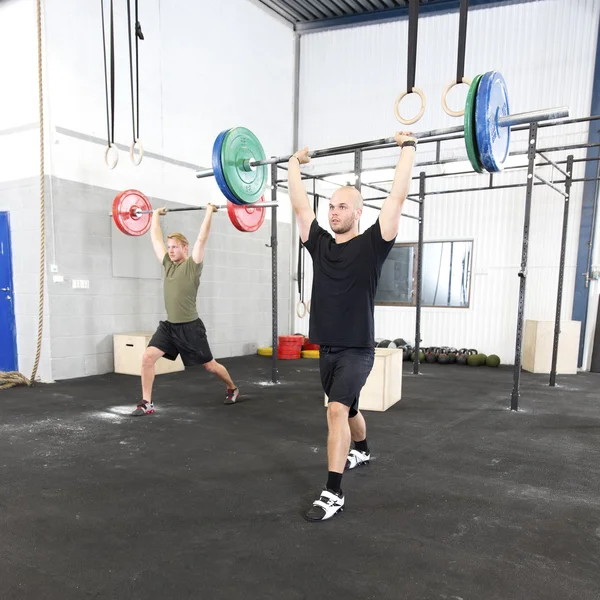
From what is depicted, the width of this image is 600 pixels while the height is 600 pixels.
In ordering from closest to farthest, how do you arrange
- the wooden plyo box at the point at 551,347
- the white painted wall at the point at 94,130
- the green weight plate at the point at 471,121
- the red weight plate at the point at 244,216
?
the green weight plate at the point at 471,121
the red weight plate at the point at 244,216
the white painted wall at the point at 94,130
the wooden plyo box at the point at 551,347

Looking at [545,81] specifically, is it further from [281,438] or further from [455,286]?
[281,438]

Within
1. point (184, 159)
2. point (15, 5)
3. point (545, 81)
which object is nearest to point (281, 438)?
point (184, 159)

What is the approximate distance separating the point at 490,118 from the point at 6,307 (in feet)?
14.3

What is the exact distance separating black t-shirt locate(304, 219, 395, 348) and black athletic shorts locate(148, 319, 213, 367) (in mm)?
1525

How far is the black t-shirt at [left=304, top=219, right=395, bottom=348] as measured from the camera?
1854 mm

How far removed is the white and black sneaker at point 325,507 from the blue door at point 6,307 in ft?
12.4

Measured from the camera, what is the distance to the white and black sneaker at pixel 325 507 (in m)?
1.76

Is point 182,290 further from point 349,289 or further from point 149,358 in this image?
point 349,289

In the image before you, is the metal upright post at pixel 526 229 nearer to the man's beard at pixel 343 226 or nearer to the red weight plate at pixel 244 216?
the man's beard at pixel 343 226

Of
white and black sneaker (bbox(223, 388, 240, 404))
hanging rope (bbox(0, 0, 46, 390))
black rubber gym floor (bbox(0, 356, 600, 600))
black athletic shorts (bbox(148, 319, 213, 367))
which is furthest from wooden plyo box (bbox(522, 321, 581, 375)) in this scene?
hanging rope (bbox(0, 0, 46, 390))

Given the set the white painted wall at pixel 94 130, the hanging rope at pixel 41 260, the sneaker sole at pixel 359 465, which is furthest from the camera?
the white painted wall at pixel 94 130

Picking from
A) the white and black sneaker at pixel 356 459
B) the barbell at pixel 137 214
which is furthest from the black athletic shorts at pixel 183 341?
the white and black sneaker at pixel 356 459

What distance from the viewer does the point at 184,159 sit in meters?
5.47

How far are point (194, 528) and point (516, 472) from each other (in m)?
1.55
